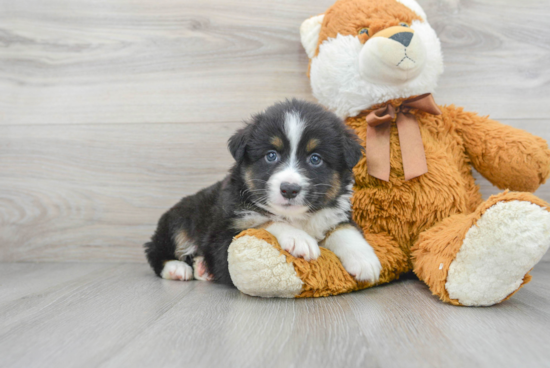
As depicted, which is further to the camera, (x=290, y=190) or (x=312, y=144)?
(x=312, y=144)

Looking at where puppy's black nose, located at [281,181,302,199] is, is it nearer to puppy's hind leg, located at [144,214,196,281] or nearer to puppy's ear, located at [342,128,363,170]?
puppy's ear, located at [342,128,363,170]

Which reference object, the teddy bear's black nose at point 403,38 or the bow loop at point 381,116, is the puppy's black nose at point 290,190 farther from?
the teddy bear's black nose at point 403,38

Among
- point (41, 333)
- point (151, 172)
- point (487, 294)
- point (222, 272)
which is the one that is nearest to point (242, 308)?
A: point (222, 272)

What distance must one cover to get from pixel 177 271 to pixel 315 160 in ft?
3.10

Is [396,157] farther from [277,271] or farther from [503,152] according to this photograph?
[277,271]

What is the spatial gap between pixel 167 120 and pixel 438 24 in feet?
5.56

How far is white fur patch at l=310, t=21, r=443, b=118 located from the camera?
200 centimetres

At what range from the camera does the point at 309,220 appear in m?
1.81

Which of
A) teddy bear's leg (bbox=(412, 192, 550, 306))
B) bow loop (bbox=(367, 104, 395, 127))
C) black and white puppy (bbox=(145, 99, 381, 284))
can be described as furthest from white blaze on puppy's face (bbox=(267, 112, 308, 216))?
teddy bear's leg (bbox=(412, 192, 550, 306))

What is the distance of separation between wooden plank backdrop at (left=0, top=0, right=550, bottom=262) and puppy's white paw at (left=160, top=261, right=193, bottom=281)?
1.67 feet

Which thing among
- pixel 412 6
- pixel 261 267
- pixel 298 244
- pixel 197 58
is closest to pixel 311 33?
pixel 412 6

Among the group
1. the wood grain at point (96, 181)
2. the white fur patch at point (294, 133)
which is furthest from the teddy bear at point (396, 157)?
the wood grain at point (96, 181)

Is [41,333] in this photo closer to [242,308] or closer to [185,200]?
[242,308]

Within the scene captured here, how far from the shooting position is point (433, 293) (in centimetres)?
158
